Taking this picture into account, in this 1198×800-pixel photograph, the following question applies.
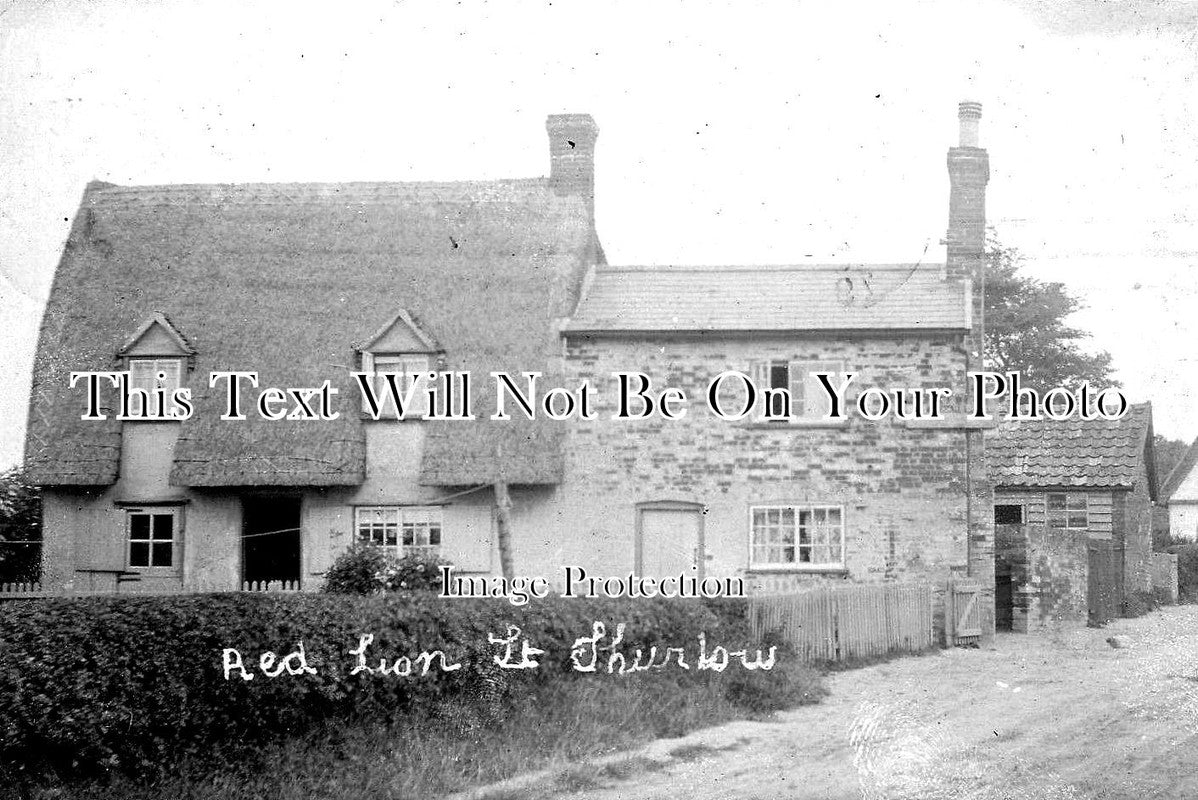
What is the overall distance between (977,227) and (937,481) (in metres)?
4.31

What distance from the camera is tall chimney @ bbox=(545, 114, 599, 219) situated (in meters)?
19.7

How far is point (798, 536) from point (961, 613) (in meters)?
2.66

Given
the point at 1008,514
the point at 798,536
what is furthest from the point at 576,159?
the point at 1008,514

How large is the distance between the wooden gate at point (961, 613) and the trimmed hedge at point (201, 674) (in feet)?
29.1

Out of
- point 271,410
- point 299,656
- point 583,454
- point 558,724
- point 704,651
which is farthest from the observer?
point 583,454

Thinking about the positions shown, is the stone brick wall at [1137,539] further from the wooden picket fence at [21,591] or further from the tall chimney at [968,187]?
the wooden picket fence at [21,591]

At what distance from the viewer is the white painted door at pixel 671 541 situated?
1758cm

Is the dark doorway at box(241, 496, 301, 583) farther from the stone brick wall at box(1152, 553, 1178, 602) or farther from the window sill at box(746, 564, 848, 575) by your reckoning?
the stone brick wall at box(1152, 553, 1178, 602)

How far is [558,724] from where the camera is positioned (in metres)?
10.7

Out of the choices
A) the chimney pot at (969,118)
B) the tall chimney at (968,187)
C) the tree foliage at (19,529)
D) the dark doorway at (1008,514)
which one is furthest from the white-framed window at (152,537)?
the dark doorway at (1008,514)

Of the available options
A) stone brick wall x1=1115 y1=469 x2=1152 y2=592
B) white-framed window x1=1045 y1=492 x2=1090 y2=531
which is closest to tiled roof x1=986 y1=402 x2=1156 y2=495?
white-framed window x1=1045 y1=492 x2=1090 y2=531

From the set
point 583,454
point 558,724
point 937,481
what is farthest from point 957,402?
point 558,724

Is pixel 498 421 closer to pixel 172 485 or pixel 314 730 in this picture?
pixel 172 485

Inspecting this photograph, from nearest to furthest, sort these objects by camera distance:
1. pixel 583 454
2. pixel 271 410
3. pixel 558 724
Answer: pixel 558 724 < pixel 271 410 < pixel 583 454
